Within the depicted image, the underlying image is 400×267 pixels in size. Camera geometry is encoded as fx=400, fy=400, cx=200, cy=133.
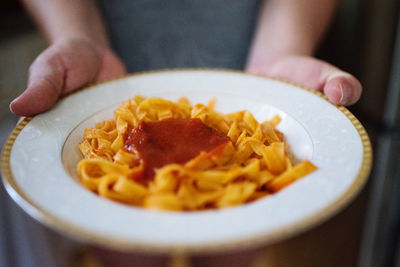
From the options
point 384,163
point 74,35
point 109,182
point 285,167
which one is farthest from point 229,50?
point 109,182

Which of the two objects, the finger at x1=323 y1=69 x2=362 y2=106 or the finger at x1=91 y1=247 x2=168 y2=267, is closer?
the finger at x1=91 y1=247 x2=168 y2=267

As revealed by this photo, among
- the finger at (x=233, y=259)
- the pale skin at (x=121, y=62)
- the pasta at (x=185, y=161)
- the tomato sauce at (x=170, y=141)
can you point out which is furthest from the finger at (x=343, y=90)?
the finger at (x=233, y=259)

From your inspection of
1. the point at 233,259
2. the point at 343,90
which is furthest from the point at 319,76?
the point at 233,259

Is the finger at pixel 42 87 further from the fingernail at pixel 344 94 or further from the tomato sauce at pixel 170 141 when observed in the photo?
the fingernail at pixel 344 94

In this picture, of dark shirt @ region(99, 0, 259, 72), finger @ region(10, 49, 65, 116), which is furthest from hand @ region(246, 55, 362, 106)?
finger @ region(10, 49, 65, 116)

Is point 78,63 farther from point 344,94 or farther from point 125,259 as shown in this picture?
point 344,94

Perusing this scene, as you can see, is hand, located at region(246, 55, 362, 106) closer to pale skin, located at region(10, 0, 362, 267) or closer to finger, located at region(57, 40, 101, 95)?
pale skin, located at region(10, 0, 362, 267)
